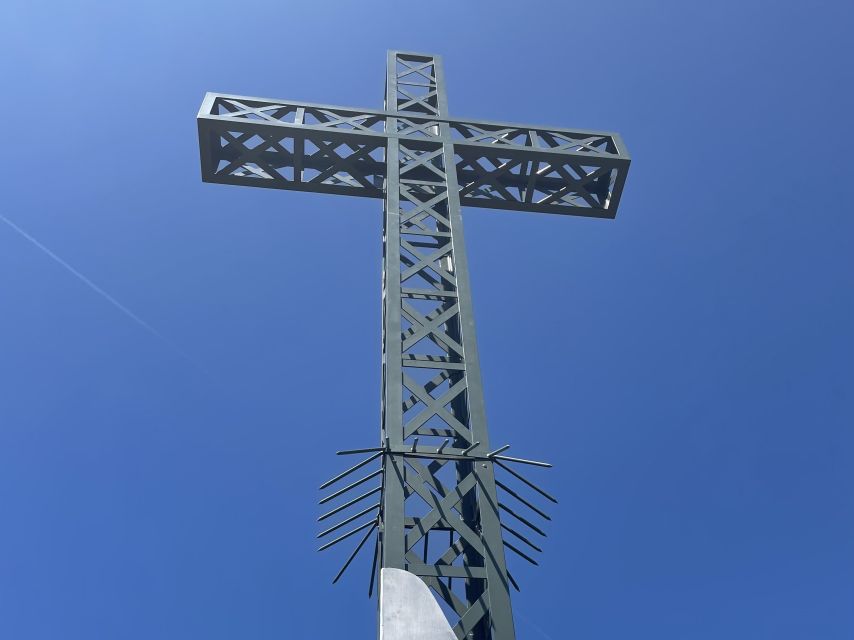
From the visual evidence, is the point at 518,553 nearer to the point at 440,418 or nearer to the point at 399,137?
the point at 440,418

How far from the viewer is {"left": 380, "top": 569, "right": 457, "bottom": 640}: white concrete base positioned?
4.09 m

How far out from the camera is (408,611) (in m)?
4.20

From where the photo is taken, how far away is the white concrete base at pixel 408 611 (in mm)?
4090

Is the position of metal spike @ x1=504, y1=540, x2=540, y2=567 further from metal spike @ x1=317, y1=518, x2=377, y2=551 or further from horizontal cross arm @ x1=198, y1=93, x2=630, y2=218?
horizontal cross arm @ x1=198, y1=93, x2=630, y2=218

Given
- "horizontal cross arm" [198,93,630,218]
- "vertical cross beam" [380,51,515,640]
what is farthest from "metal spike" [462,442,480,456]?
"horizontal cross arm" [198,93,630,218]

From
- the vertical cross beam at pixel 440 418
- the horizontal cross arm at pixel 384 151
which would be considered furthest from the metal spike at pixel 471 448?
the horizontal cross arm at pixel 384 151

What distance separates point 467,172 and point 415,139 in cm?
86

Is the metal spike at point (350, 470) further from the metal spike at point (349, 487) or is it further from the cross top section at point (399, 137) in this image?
the cross top section at point (399, 137)

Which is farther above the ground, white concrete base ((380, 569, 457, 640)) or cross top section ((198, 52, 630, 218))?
cross top section ((198, 52, 630, 218))

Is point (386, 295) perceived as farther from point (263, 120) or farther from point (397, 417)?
point (263, 120)

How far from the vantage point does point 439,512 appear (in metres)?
4.98

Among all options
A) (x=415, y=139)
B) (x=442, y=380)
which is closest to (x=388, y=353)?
(x=442, y=380)

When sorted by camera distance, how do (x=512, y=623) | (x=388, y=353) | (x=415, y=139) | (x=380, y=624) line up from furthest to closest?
(x=415, y=139) < (x=388, y=353) < (x=512, y=623) < (x=380, y=624)

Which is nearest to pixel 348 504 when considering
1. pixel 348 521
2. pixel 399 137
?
pixel 348 521
